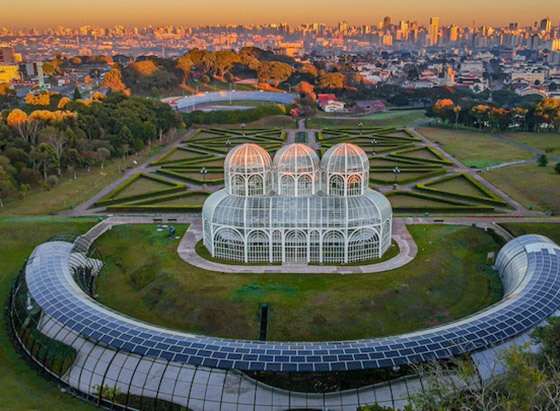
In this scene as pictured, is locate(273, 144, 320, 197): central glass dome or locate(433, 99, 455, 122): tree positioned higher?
locate(273, 144, 320, 197): central glass dome

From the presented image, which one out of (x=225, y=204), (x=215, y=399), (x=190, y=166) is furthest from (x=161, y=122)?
(x=215, y=399)

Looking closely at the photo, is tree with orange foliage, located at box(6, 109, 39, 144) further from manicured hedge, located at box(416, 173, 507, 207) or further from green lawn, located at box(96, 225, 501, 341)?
manicured hedge, located at box(416, 173, 507, 207)

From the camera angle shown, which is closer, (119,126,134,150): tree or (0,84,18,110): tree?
(119,126,134,150): tree

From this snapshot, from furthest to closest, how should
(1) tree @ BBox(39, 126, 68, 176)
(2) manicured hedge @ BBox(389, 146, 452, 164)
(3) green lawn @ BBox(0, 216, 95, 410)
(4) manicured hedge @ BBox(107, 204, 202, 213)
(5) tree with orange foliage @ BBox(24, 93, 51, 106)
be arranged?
(5) tree with orange foliage @ BBox(24, 93, 51, 106) → (2) manicured hedge @ BBox(389, 146, 452, 164) → (1) tree @ BBox(39, 126, 68, 176) → (4) manicured hedge @ BBox(107, 204, 202, 213) → (3) green lawn @ BBox(0, 216, 95, 410)

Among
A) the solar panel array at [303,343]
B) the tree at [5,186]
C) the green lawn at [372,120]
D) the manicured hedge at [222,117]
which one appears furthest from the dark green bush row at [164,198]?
the green lawn at [372,120]

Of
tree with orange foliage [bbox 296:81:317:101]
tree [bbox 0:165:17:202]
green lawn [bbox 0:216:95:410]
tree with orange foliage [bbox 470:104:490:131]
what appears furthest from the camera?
tree with orange foliage [bbox 296:81:317:101]

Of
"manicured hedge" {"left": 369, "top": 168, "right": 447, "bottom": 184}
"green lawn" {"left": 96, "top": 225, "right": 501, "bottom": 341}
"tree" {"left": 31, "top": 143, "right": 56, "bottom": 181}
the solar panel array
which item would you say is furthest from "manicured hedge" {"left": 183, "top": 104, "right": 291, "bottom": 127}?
the solar panel array
